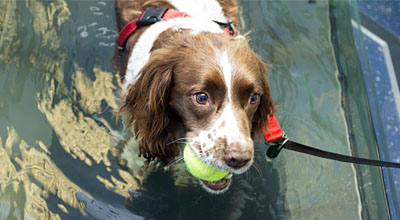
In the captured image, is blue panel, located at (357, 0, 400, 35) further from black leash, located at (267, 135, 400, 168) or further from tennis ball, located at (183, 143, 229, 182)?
tennis ball, located at (183, 143, 229, 182)

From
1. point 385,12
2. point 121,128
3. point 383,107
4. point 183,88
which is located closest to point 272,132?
point 183,88

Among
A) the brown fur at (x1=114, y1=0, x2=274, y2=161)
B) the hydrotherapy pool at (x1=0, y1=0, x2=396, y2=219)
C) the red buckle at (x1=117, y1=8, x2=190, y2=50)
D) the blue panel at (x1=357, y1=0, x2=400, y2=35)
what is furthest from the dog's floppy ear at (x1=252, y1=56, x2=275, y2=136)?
the blue panel at (x1=357, y1=0, x2=400, y2=35)

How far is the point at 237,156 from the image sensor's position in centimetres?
237

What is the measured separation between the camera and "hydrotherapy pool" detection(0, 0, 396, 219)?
3.42 meters

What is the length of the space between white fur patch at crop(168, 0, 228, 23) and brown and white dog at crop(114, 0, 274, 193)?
267 mm

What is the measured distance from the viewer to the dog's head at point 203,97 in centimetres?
247

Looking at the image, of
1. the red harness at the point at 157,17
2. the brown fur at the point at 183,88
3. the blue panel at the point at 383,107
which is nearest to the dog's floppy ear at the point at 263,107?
the brown fur at the point at 183,88

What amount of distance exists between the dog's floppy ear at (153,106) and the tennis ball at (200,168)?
25 centimetres

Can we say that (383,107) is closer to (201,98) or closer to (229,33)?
(229,33)

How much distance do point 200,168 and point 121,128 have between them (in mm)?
1295

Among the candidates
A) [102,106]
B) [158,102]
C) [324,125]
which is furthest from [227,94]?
[324,125]

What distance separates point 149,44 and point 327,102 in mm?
2073

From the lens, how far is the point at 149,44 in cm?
310

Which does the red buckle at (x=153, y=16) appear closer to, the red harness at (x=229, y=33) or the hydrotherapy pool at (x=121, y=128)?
the red harness at (x=229, y=33)
